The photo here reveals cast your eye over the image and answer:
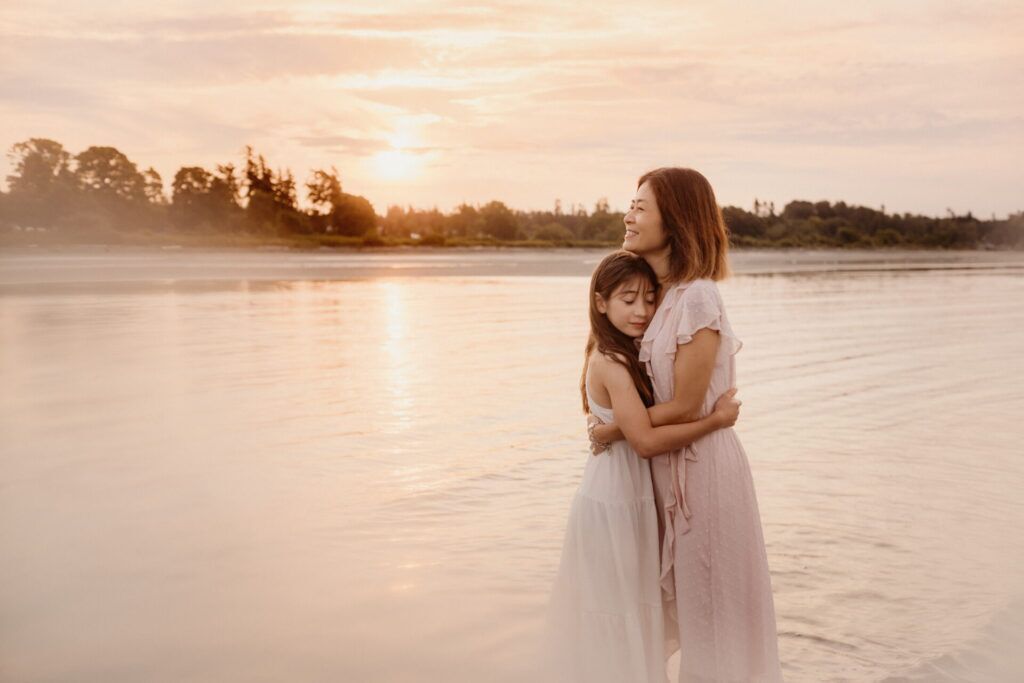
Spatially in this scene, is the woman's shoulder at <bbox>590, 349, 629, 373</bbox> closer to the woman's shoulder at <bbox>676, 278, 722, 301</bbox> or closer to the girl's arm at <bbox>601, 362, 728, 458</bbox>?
the girl's arm at <bbox>601, 362, 728, 458</bbox>

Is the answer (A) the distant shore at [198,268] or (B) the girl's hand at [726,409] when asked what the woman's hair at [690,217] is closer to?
(B) the girl's hand at [726,409]

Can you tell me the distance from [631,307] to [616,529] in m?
0.77

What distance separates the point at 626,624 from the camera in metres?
3.45

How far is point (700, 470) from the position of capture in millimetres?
3387

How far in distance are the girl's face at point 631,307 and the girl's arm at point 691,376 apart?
0.72ft

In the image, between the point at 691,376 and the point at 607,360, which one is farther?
the point at 607,360

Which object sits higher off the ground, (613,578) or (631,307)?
(631,307)

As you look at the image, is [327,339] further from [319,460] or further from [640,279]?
[640,279]

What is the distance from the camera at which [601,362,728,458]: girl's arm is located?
3295 millimetres

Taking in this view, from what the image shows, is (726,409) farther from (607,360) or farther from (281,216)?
(281,216)

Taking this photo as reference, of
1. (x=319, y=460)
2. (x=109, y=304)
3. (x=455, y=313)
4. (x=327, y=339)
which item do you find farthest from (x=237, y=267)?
(x=319, y=460)

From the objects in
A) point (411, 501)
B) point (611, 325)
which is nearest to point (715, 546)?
point (611, 325)

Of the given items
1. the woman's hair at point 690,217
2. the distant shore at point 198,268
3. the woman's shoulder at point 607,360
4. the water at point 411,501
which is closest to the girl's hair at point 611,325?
the woman's shoulder at point 607,360

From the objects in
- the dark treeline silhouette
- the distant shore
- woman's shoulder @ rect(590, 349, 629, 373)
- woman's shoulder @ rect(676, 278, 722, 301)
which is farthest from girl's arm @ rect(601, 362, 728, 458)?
the dark treeline silhouette
